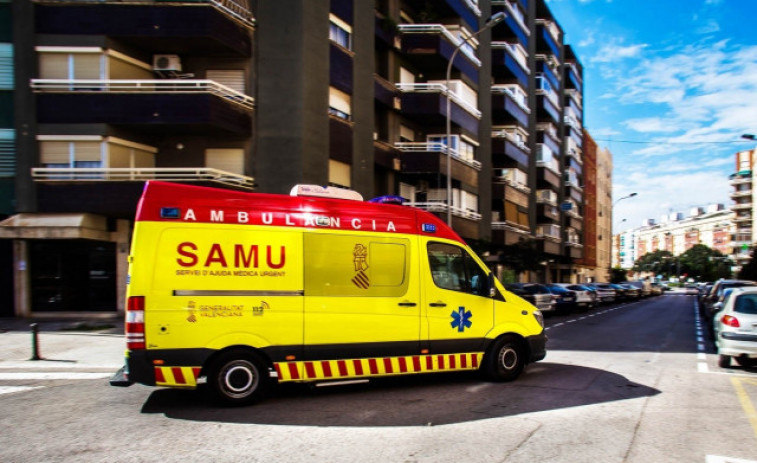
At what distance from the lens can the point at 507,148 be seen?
35.5m

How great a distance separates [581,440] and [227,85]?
17.6 meters

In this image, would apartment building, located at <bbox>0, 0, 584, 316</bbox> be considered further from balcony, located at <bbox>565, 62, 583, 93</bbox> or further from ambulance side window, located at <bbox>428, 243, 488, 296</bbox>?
balcony, located at <bbox>565, 62, 583, 93</bbox>

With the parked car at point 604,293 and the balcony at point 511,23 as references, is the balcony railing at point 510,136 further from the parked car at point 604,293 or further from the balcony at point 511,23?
the parked car at point 604,293

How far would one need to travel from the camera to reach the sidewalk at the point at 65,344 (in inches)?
404

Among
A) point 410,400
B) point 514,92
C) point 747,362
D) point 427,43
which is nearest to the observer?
point 410,400

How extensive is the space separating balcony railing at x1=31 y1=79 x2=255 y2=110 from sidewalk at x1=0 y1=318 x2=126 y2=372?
24.9 ft

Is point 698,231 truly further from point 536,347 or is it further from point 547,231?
point 536,347

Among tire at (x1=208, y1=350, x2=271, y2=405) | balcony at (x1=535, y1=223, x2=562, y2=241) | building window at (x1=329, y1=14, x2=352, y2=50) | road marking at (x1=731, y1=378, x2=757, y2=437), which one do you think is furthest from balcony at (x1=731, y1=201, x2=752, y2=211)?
tire at (x1=208, y1=350, x2=271, y2=405)

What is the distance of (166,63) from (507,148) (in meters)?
22.9

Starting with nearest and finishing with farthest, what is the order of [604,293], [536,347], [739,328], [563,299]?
[536,347], [739,328], [563,299], [604,293]

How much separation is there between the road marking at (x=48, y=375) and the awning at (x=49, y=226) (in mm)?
9163

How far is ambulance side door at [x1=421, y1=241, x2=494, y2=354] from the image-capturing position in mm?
7492

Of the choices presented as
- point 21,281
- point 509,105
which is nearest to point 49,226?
point 21,281

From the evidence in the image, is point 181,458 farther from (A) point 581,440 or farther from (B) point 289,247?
(A) point 581,440
